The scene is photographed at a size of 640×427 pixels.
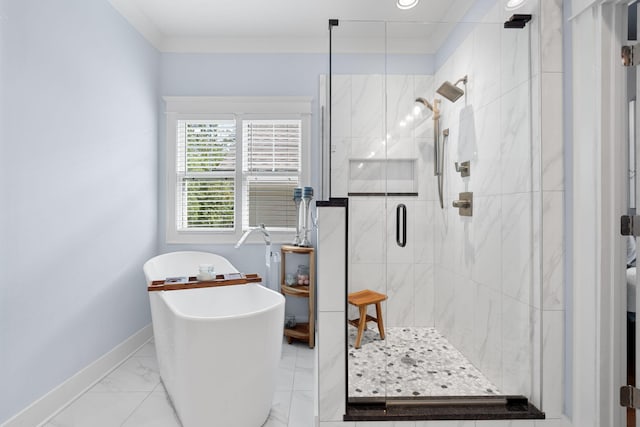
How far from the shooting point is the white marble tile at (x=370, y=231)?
192 cm

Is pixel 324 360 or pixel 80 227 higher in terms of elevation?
pixel 80 227

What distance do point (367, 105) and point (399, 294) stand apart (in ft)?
3.55

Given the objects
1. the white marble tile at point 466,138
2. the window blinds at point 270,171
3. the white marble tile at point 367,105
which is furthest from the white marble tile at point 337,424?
the window blinds at point 270,171

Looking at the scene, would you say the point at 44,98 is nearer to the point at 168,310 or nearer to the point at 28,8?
the point at 28,8

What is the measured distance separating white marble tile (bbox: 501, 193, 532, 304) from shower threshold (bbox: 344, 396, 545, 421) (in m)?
0.53

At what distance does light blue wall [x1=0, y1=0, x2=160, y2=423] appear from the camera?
175 cm

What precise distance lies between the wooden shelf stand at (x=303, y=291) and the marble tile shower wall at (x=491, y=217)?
3.81ft

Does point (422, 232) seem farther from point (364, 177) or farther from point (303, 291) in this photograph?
point (303, 291)

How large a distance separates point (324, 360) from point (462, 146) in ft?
4.41

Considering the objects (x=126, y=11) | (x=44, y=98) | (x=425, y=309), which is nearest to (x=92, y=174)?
(x=44, y=98)

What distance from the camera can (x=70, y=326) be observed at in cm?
213

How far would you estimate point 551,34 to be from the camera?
1.75 m

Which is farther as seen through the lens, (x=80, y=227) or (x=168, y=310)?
(x=80, y=227)

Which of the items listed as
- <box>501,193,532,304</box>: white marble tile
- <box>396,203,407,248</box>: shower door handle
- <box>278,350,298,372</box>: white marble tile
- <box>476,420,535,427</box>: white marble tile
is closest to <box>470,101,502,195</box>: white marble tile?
<box>501,193,532,304</box>: white marble tile
